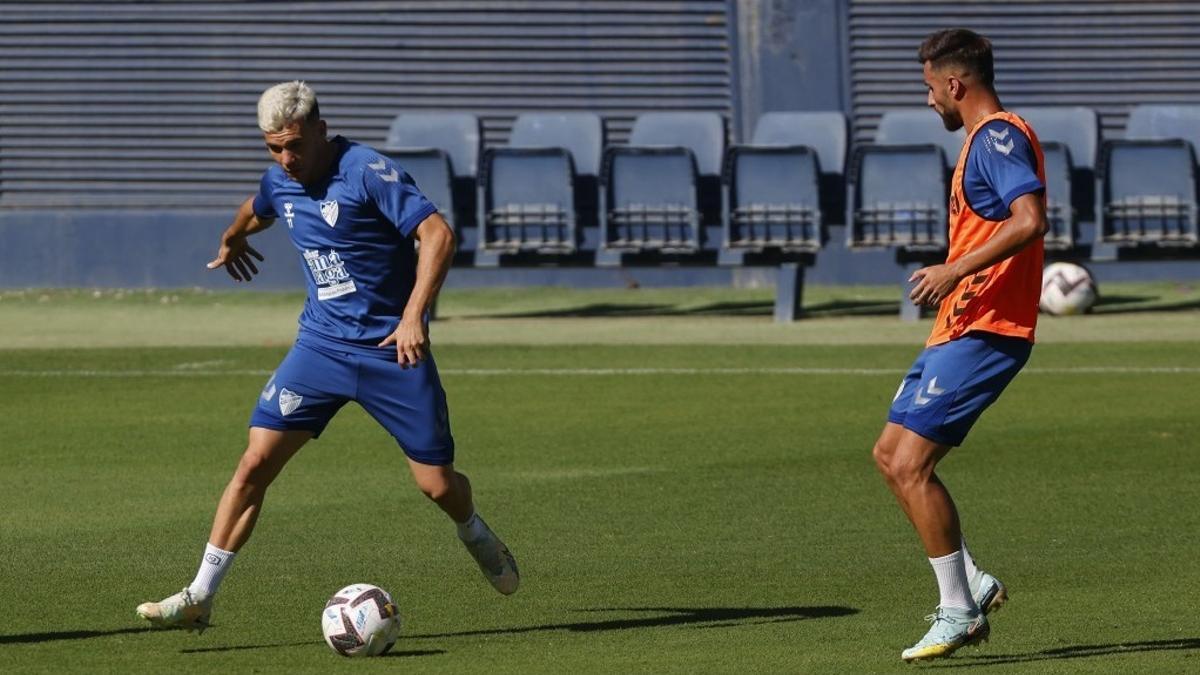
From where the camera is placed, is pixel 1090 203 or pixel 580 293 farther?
pixel 580 293

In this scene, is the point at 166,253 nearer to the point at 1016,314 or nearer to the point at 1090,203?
the point at 1090,203

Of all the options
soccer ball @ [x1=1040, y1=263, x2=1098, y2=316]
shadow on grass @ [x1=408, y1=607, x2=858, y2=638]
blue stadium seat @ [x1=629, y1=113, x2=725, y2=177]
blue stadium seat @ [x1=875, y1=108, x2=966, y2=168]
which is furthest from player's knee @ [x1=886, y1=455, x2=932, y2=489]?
blue stadium seat @ [x1=875, y1=108, x2=966, y2=168]

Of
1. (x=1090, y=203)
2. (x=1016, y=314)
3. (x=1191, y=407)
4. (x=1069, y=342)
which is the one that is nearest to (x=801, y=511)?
(x=1016, y=314)

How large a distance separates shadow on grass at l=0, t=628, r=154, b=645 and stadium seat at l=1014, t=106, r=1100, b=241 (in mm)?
12927

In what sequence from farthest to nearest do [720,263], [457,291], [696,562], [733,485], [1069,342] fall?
[457,291]
[720,263]
[1069,342]
[733,485]
[696,562]

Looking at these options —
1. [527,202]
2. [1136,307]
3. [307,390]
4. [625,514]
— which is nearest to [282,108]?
[307,390]

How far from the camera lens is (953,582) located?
657 cm

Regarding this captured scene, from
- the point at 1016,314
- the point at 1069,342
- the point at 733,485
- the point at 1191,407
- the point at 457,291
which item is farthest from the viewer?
the point at 457,291

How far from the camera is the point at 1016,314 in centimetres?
660

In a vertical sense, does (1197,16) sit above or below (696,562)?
above

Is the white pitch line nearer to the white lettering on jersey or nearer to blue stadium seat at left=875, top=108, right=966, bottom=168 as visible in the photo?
blue stadium seat at left=875, top=108, right=966, bottom=168

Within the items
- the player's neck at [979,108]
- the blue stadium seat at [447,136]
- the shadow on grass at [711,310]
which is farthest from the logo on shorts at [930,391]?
the blue stadium seat at [447,136]

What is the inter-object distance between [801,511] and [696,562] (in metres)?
1.29

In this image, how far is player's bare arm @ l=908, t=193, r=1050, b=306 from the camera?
623 centimetres
